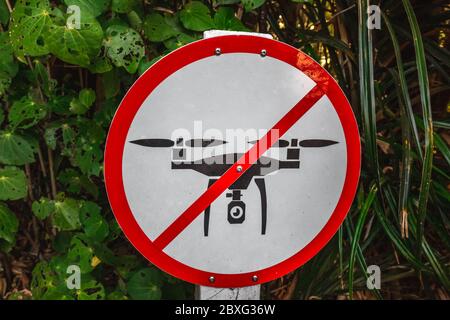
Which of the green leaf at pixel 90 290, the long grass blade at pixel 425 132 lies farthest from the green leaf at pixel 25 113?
the long grass blade at pixel 425 132

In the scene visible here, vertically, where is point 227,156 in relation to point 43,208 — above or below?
above

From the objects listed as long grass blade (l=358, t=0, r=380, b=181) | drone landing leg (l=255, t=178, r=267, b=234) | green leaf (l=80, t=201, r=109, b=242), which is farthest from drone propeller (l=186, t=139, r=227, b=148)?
green leaf (l=80, t=201, r=109, b=242)

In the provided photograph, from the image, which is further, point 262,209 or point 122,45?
point 122,45

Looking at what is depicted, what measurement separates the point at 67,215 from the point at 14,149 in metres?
0.22

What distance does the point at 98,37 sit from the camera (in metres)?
1.05

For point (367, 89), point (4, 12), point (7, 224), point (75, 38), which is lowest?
point (7, 224)

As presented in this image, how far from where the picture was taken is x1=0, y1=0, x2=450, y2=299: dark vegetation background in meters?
1.08

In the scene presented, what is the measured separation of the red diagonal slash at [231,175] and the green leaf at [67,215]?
20.4 inches

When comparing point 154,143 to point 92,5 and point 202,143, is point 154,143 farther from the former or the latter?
point 92,5

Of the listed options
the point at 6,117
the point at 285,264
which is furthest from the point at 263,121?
the point at 6,117

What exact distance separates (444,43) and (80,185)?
3.81 feet

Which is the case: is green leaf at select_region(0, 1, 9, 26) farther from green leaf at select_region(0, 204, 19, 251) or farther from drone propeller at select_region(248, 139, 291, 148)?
drone propeller at select_region(248, 139, 291, 148)

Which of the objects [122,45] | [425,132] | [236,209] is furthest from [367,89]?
[122,45]

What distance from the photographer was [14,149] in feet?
4.12
